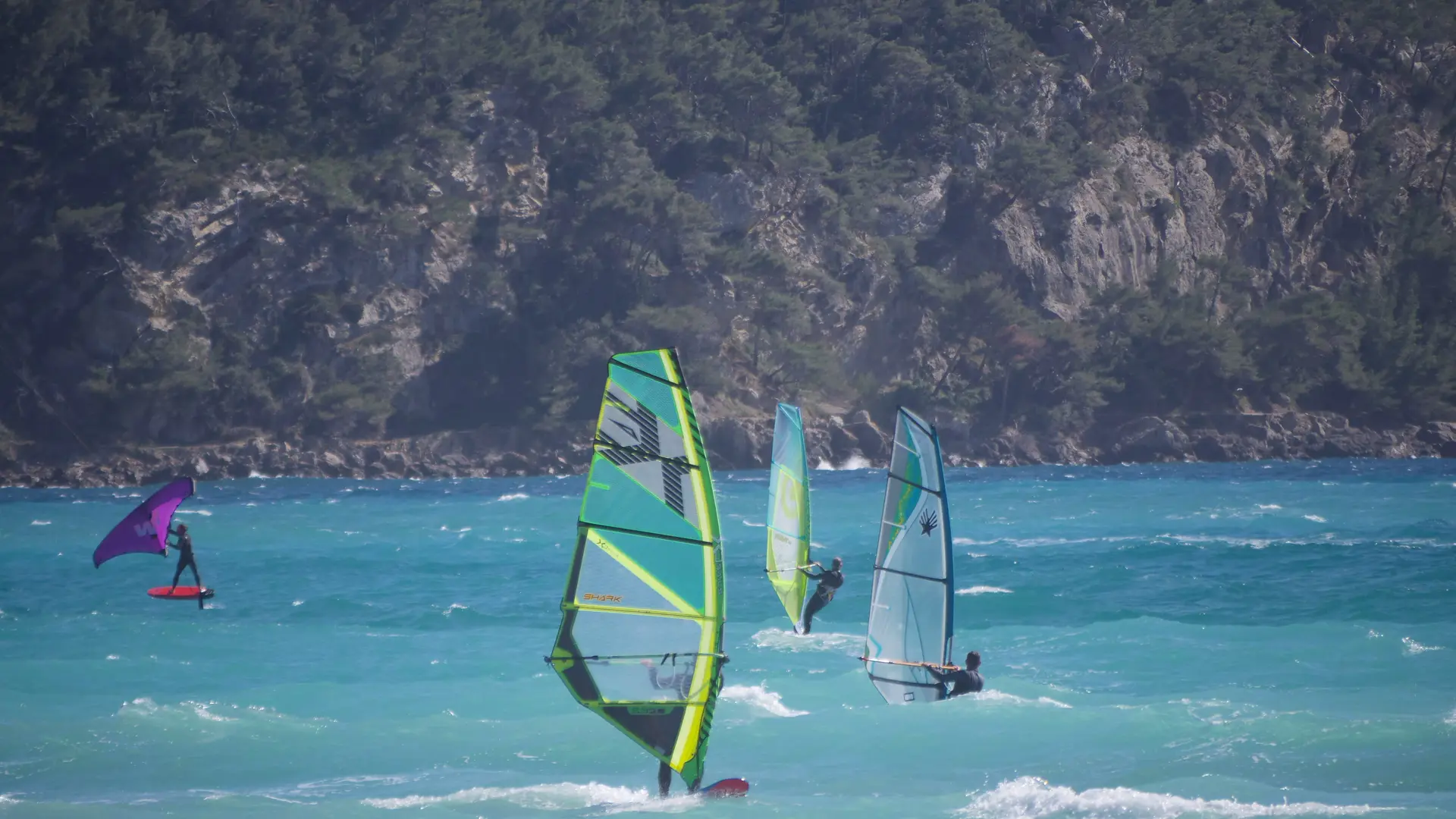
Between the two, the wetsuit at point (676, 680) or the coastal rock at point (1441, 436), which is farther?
the coastal rock at point (1441, 436)

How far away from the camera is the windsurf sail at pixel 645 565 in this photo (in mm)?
9375

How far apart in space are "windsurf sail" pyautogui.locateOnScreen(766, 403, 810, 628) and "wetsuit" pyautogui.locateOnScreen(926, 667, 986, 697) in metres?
4.32

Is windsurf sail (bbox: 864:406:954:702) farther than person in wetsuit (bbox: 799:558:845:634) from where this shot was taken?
No

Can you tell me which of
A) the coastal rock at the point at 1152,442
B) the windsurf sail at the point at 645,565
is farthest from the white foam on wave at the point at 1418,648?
the coastal rock at the point at 1152,442

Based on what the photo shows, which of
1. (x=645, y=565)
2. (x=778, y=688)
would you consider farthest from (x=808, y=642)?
(x=645, y=565)

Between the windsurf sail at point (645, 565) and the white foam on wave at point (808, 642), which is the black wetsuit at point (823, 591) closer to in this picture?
the white foam on wave at point (808, 642)

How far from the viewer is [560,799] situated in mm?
12078

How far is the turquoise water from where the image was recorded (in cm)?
1234

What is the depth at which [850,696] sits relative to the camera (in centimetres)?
1584

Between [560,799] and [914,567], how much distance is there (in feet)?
12.6

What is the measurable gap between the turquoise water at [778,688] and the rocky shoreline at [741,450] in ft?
71.5

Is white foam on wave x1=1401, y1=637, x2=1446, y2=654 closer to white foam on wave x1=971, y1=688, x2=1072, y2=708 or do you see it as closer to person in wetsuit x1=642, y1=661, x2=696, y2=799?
white foam on wave x1=971, y1=688, x2=1072, y2=708

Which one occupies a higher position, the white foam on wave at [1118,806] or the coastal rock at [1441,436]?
the white foam on wave at [1118,806]

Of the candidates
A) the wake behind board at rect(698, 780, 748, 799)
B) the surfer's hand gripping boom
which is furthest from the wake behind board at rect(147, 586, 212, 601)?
the wake behind board at rect(698, 780, 748, 799)
